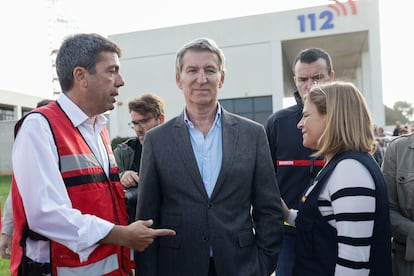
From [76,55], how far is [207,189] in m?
1.17

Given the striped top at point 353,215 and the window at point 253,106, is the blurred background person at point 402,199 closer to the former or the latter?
the striped top at point 353,215

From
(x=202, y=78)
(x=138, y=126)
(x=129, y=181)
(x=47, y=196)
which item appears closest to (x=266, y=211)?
(x=202, y=78)

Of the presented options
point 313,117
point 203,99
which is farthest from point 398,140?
point 203,99

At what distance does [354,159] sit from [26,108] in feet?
158

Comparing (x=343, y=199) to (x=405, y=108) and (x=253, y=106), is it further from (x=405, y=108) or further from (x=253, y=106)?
(x=405, y=108)

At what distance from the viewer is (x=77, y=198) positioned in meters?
2.04

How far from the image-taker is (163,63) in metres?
24.8

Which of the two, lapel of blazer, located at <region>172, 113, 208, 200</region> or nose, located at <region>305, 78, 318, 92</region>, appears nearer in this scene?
lapel of blazer, located at <region>172, 113, 208, 200</region>

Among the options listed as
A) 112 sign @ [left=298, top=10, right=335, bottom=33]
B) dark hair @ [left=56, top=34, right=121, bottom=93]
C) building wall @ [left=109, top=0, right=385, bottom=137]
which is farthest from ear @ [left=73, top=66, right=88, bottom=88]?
112 sign @ [left=298, top=10, right=335, bottom=33]

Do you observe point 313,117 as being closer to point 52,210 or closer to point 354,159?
point 354,159

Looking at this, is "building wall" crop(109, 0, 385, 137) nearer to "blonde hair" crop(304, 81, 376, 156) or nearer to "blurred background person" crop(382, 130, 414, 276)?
"blurred background person" crop(382, 130, 414, 276)

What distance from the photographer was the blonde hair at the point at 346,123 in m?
2.09

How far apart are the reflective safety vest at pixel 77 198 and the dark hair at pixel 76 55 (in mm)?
194

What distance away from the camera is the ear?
2248mm
